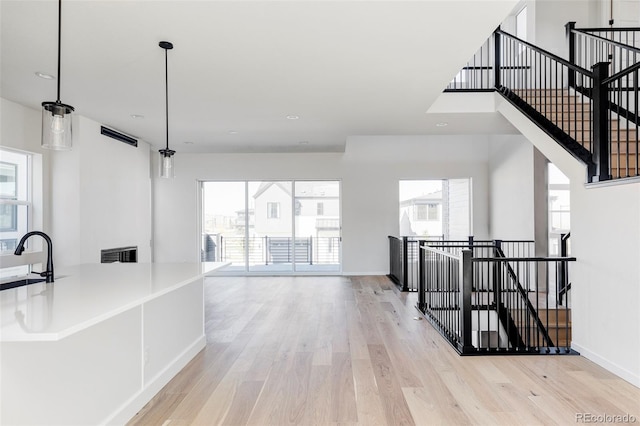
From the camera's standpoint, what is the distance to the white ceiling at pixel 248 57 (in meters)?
2.57

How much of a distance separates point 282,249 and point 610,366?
595 centimetres

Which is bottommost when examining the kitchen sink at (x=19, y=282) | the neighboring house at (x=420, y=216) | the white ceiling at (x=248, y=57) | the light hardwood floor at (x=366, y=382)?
the light hardwood floor at (x=366, y=382)

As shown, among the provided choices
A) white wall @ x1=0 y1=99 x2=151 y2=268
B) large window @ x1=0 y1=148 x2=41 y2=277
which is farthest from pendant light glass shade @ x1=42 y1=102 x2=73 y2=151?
large window @ x1=0 y1=148 x2=41 y2=277

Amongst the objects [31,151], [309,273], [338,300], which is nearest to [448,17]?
[338,300]

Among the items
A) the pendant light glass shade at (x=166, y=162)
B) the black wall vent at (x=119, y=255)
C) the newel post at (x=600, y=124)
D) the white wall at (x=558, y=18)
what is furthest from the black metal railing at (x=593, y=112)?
the black wall vent at (x=119, y=255)

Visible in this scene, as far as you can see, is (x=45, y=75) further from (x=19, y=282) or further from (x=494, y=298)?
(x=494, y=298)

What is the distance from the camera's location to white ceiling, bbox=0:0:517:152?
2572 mm

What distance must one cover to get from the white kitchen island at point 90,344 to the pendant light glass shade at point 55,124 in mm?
858

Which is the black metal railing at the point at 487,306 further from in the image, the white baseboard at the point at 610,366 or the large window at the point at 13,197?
the large window at the point at 13,197

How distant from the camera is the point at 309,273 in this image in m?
8.05

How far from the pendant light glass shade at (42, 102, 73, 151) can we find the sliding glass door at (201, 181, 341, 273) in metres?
5.84

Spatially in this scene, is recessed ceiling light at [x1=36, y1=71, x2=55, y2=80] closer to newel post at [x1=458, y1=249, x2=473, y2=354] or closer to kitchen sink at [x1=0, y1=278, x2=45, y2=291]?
kitchen sink at [x1=0, y1=278, x2=45, y2=291]

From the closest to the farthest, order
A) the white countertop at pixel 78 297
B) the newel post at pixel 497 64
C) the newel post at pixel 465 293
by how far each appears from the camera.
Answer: the white countertop at pixel 78 297 → the newel post at pixel 465 293 → the newel post at pixel 497 64

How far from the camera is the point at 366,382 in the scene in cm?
281
